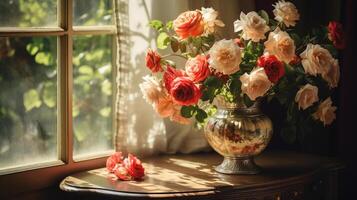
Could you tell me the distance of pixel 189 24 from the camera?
6.78 ft

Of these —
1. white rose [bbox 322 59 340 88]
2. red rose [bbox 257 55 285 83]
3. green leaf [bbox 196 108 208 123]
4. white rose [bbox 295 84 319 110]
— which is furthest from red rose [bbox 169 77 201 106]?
white rose [bbox 322 59 340 88]

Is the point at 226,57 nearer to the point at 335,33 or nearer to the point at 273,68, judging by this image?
the point at 273,68

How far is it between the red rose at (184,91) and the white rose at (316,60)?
0.37 meters

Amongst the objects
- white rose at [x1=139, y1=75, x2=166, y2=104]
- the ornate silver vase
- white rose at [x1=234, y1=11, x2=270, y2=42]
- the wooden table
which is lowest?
the wooden table

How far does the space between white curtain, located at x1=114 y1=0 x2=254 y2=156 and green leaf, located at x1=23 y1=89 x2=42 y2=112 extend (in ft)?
0.95

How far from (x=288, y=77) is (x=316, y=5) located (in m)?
0.61

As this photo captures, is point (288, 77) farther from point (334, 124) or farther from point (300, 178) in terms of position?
point (334, 124)

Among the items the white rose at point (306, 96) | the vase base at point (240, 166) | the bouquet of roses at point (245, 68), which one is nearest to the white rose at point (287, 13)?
the bouquet of roses at point (245, 68)

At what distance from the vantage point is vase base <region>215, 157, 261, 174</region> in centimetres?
218

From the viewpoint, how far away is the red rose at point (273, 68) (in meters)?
2.00

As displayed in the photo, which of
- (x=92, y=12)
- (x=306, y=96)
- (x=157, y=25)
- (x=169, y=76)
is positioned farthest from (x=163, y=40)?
(x=306, y=96)

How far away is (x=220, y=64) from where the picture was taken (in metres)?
1.98


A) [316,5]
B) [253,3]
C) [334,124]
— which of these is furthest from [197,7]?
[334,124]

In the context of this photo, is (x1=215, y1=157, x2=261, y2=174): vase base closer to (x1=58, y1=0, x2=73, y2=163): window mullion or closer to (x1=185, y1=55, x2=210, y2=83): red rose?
(x1=185, y1=55, x2=210, y2=83): red rose
